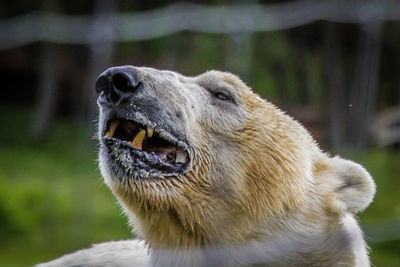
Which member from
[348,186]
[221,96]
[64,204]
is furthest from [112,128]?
[64,204]

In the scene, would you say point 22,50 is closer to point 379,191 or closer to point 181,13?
point 181,13

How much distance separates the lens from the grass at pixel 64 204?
23.3 feet

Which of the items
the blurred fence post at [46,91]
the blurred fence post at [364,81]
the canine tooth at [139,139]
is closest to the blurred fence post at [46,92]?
the blurred fence post at [46,91]

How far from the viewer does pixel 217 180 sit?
2.80 metres

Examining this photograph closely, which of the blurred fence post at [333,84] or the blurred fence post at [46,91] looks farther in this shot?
the blurred fence post at [46,91]

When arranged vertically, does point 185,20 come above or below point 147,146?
above

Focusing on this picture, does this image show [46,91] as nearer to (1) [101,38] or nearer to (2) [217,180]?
(1) [101,38]

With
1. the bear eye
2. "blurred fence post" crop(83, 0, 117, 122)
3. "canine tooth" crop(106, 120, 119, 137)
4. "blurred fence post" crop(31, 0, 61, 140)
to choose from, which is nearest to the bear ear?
the bear eye

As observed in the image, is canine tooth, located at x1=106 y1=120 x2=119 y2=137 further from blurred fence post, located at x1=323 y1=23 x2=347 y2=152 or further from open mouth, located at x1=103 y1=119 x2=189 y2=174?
blurred fence post, located at x1=323 y1=23 x2=347 y2=152

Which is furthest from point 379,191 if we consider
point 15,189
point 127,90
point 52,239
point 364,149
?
point 127,90

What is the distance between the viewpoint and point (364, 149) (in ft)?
27.0

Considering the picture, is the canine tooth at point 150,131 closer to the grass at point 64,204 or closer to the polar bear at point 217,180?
the polar bear at point 217,180

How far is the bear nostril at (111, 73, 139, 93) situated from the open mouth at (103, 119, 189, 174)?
0.38 ft

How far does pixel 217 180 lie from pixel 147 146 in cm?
30
